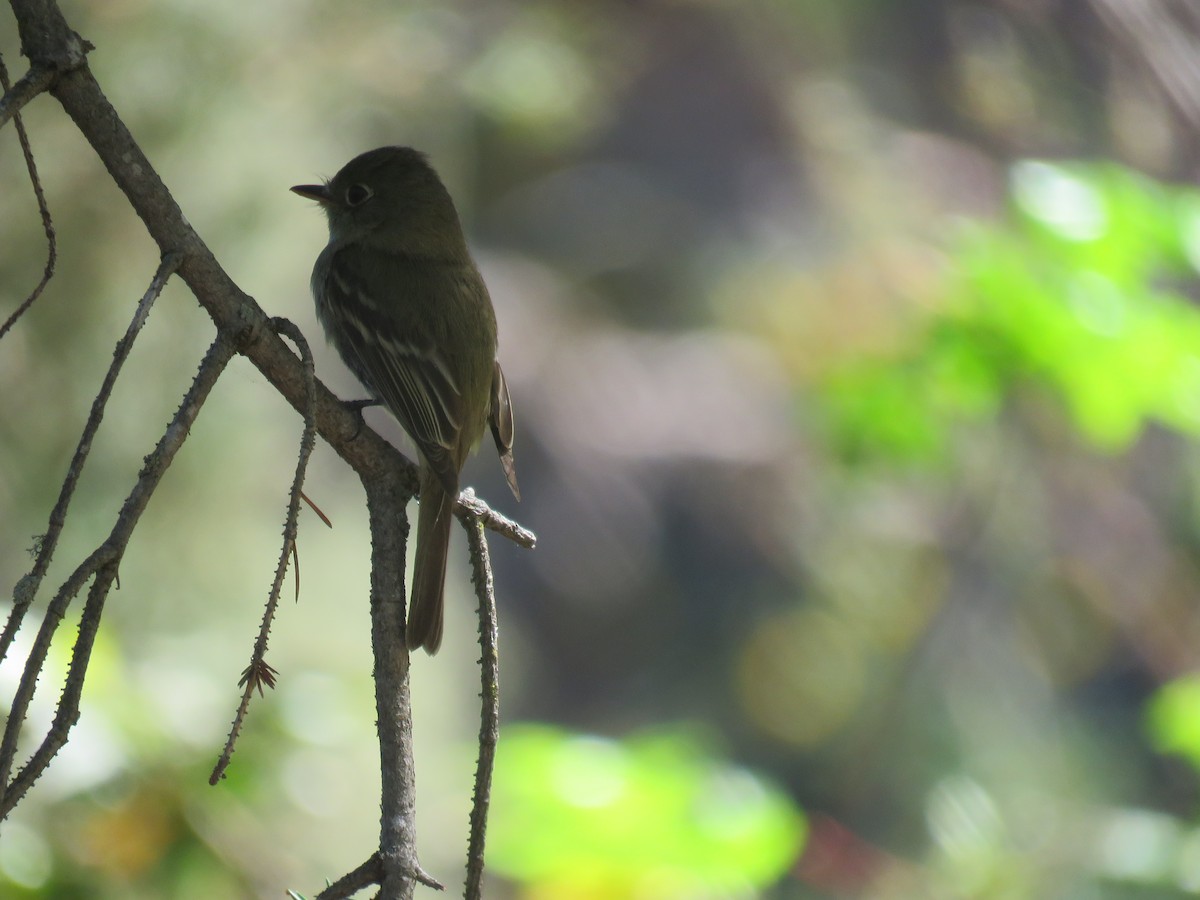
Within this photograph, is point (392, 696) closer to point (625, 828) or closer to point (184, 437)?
point (184, 437)

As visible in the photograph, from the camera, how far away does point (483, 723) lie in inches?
42.3

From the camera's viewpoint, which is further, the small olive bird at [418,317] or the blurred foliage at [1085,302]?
the blurred foliage at [1085,302]

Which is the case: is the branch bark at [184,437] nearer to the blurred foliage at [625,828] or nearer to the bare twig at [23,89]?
the bare twig at [23,89]

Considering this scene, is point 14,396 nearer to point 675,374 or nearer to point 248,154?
point 248,154

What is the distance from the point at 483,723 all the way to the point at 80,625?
1.10ft

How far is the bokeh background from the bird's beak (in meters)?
0.44

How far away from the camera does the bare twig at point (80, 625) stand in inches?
33.1

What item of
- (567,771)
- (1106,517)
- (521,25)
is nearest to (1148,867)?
(567,771)

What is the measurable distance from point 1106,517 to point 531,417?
3.60 meters

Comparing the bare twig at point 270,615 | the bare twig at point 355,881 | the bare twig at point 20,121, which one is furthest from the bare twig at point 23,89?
the bare twig at point 355,881

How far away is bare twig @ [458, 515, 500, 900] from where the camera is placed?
105 centimetres

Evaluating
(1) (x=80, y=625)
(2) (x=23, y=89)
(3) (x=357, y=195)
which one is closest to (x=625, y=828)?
(3) (x=357, y=195)

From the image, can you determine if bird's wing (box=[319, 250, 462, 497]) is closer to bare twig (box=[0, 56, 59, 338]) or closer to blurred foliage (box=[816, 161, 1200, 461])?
bare twig (box=[0, 56, 59, 338])

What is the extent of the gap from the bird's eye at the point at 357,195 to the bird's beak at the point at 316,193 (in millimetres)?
41
